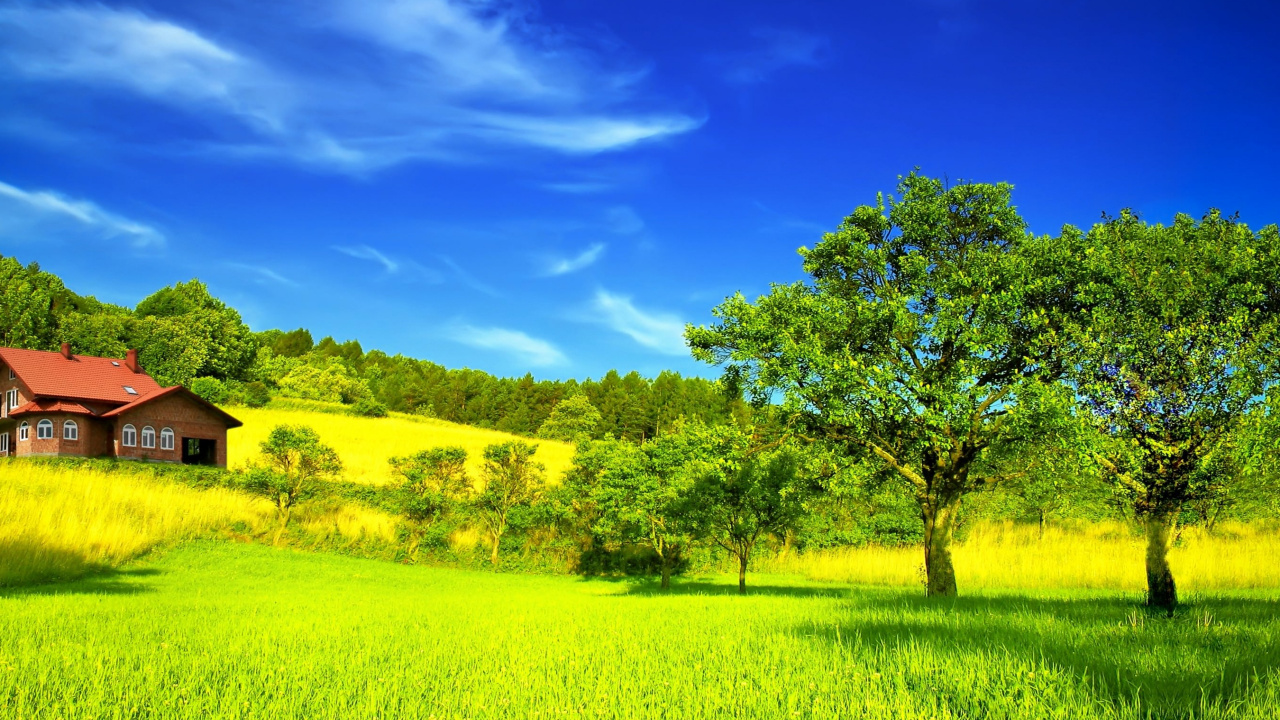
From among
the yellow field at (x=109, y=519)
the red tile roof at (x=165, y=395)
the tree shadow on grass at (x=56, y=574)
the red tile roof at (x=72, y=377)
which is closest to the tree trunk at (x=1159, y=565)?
the tree shadow on grass at (x=56, y=574)

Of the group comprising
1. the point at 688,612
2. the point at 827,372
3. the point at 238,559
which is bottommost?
the point at 238,559

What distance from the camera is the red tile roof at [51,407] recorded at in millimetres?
47438

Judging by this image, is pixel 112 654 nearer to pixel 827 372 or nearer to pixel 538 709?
pixel 538 709

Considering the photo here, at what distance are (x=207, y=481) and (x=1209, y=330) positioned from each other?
46647 mm

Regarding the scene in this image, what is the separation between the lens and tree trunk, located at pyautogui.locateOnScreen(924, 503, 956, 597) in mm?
20016

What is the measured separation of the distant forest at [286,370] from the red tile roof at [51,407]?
97.3 feet

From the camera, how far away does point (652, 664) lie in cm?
719

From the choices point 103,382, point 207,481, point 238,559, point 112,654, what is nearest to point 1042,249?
point 112,654

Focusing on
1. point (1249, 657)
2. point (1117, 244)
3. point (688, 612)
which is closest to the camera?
point (1249, 657)

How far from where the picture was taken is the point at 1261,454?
1316 cm

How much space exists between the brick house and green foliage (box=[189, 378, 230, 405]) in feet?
75.3

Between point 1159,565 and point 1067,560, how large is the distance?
58.7 ft

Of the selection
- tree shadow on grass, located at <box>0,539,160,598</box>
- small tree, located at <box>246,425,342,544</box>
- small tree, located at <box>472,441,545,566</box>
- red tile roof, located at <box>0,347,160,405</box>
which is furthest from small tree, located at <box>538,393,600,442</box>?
tree shadow on grass, located at <box>0,539,160,598</box>

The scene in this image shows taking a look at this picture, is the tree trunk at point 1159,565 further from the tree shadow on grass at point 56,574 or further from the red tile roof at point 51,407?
the red tile roof at point 51,407
